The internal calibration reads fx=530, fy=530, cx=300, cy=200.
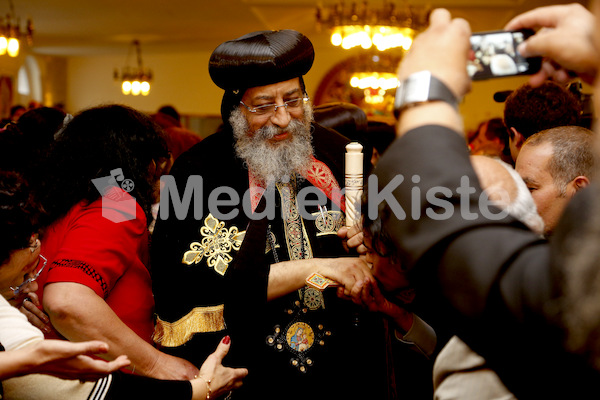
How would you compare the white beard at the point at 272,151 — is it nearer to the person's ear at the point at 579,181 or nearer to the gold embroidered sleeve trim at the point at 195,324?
the gold embroidered sleeve trim at the point at 195,324

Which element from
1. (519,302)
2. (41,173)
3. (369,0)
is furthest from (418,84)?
(369,0)

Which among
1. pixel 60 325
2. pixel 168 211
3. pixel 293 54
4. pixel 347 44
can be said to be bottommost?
pixel 60 325

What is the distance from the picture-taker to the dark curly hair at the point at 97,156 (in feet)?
6.61

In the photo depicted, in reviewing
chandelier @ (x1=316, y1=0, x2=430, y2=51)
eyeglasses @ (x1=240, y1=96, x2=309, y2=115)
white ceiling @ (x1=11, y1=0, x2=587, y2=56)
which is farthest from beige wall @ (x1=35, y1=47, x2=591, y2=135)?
eyeglasses @ (x1=240, y1=96, x2=309, y2=115)

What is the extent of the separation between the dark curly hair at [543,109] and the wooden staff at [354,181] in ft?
4.33

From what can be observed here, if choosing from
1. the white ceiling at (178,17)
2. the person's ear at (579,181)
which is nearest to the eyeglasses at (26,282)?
the person's ear at (579,181)

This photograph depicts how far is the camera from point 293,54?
2.12m

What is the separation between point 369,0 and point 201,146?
27.1ft

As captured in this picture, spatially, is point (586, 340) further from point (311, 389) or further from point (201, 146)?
point (201, 146)

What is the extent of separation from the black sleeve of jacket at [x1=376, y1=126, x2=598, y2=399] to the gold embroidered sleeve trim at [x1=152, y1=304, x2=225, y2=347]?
1.21 meters

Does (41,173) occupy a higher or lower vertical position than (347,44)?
lower

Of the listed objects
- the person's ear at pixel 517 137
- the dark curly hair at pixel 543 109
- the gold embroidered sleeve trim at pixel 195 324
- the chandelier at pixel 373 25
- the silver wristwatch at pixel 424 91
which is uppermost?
the chandelier at pixel 373 25

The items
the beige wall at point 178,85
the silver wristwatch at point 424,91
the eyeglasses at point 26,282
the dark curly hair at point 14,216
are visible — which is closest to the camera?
the silver wristwatch at point 424,91

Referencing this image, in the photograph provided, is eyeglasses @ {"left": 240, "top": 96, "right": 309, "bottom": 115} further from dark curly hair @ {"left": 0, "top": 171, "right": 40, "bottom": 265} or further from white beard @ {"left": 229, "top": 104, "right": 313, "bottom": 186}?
dark curly hair @ {"left": 0, "top": 171, "right": 40, "bottom": 265}
